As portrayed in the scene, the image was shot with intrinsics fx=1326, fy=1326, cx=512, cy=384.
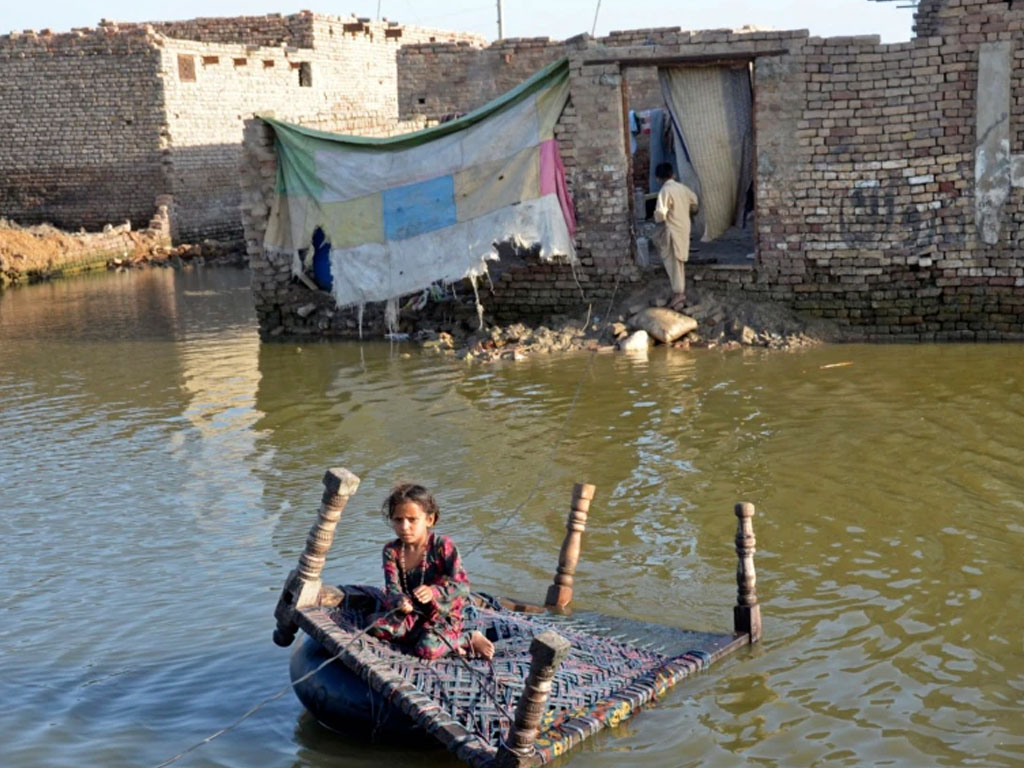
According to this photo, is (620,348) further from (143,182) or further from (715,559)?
(143,182)

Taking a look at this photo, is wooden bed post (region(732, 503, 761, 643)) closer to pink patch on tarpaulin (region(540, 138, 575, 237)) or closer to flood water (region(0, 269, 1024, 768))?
flood water (region(0, 269, 1024, 768))

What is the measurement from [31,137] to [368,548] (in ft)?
64.9

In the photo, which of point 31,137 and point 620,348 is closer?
point 620,348

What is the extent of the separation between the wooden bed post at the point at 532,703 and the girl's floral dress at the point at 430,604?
857mm

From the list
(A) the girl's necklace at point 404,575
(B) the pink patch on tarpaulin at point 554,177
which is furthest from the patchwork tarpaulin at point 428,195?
(A) the girl's necklace at point 404,575

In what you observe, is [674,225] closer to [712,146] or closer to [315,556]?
[712,146]

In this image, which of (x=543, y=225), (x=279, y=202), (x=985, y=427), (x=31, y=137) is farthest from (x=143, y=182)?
(x=985, y=427)

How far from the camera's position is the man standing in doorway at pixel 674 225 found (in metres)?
12.2

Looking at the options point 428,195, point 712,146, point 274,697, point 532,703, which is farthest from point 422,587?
point 428,195

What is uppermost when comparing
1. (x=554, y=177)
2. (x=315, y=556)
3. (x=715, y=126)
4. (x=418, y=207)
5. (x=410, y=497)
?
(x=715, y=126)

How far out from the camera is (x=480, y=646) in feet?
17.2

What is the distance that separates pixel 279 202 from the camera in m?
14.0

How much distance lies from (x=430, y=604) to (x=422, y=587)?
74mm

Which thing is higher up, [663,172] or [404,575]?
[663,172]
